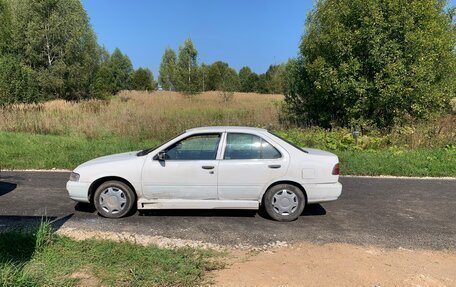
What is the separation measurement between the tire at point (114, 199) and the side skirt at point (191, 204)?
23 cm

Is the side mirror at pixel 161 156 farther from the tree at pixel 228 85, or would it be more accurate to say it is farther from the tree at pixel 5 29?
the tree at pixel 5 29

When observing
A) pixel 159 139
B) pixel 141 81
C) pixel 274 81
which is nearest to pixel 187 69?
pixel 141 81

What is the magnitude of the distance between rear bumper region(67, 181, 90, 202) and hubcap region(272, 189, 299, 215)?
3.19 metres

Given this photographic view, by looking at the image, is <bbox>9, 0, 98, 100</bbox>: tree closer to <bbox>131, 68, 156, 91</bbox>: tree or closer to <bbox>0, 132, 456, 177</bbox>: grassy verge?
<bbox>131, 68, 156, 91</bbox>: tree

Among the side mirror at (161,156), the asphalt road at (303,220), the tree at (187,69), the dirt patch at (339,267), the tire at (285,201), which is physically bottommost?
the dirt patch at (339,267)

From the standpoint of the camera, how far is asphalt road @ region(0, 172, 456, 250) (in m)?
5.63

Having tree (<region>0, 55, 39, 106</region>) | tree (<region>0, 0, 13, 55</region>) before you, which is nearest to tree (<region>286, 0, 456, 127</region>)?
tree (<region>0, 55, 39, 106</region>)

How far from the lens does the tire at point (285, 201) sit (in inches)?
253

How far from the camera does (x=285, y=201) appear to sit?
6422 millimetres

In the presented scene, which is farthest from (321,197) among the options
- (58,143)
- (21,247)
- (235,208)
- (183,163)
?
(58,143)

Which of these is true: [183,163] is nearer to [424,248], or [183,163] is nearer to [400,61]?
[424,248]

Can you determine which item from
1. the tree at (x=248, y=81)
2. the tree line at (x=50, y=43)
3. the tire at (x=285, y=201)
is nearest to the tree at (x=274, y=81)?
the tree at (x=248, y=81)

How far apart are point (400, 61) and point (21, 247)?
48.1 feet

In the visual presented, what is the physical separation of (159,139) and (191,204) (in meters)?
9.51
